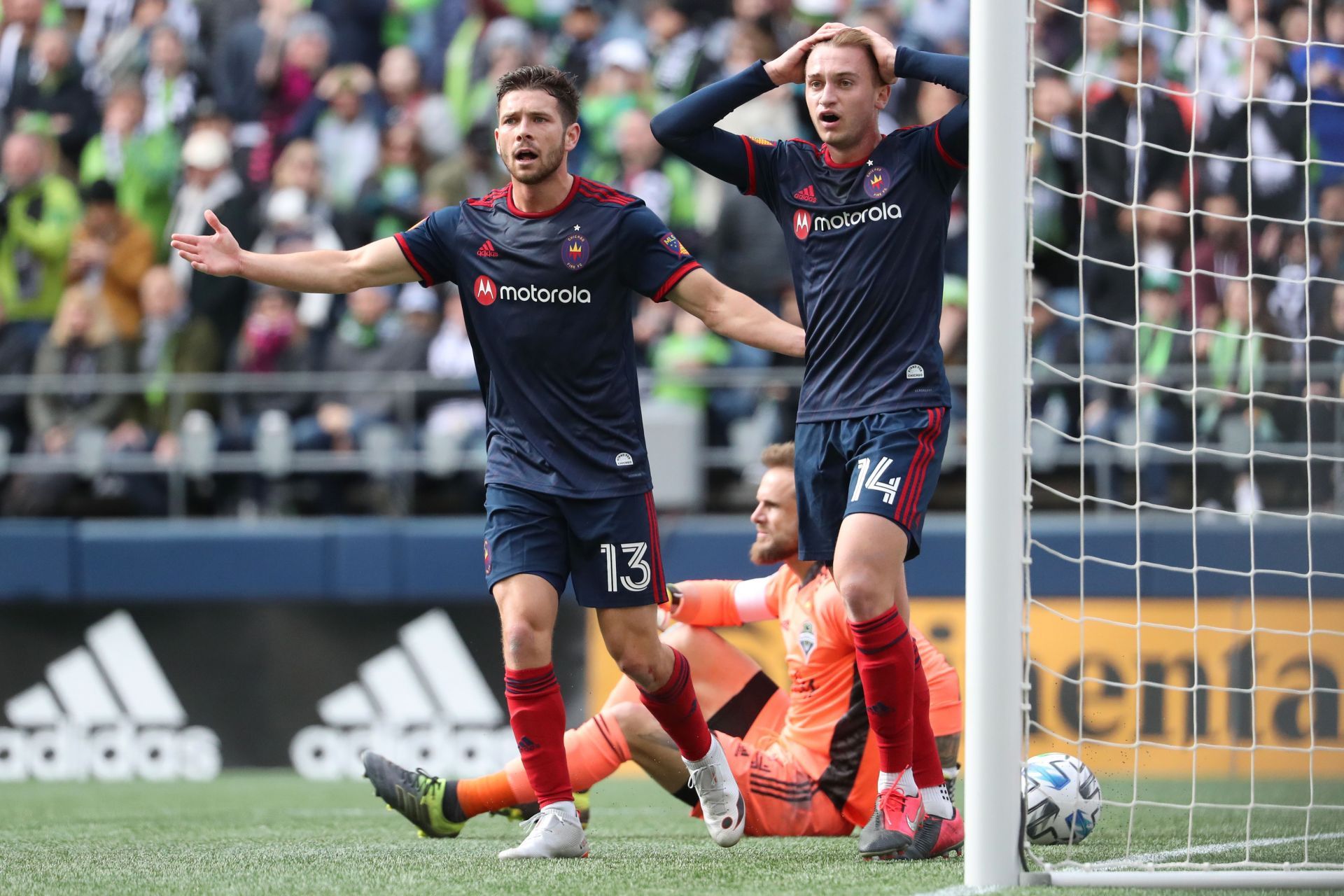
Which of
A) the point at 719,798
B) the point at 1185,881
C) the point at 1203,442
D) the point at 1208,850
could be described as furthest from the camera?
the point at 1203,442

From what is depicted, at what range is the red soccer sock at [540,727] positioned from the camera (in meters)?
4.99

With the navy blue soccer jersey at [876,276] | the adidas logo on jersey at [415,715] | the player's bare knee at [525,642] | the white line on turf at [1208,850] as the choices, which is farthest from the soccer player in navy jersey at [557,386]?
the adidas logo on jersey at [415,715]

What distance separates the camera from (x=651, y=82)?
11766 millimetres

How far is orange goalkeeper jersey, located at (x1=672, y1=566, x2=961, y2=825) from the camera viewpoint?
5.62 metres

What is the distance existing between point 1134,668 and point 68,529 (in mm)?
5874

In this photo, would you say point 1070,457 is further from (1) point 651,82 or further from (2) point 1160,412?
(1) point 651,82

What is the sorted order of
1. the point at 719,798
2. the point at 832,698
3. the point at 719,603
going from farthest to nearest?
1. the point at 719,603
2. the point at 832,698
3. the point at 719,798

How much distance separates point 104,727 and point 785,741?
5299 mm

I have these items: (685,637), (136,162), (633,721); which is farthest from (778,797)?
(136,162)

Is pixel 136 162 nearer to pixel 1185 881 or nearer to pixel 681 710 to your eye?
pixel 681 710

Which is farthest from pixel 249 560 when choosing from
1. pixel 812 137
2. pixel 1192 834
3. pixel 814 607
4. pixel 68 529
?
pixel 1192 834

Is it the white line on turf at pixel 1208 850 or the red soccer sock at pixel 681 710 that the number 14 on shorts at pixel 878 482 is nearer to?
the red soccer sock at pixel 681 710

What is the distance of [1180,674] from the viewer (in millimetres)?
8906

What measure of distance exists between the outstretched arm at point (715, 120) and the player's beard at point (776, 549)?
47.9 inches
